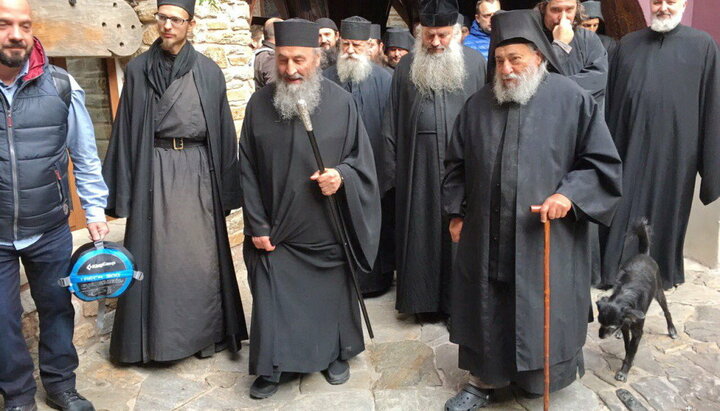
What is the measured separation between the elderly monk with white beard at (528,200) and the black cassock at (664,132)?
7.08ft

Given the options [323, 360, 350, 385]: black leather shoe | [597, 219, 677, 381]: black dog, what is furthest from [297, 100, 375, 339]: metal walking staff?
[597, 219, 677, 381]: black dog

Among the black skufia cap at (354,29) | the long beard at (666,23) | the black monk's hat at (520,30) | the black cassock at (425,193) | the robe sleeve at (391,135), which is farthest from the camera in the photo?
the black skufia cap at (354,29)

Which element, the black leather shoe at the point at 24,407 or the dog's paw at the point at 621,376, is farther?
the dog's paw at the point at 621,376

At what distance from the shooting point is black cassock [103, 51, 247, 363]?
432 cm

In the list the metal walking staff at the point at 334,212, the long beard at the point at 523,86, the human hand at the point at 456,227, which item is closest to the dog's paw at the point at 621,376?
the human hand at the point at 456,227

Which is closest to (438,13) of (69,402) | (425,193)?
(425,193)

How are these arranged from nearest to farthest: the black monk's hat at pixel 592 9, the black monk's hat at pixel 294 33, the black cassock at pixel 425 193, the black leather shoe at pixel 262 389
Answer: the black monk's hat at pixel 294 33 → the black leather shoe at pixel 262 389 → the black cassock at pixel 425 193 → the black monk's hat at pixel 592 9

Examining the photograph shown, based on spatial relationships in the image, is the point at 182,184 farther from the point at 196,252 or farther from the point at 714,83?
the point at 714,83

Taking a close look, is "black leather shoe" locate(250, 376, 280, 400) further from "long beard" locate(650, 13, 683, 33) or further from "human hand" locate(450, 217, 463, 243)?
"long beard" locate(650, 13, 683, 33)

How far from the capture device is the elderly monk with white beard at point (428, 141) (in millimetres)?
5012

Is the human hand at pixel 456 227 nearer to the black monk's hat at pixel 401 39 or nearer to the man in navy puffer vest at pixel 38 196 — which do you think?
the man in navy puffer vest at pixel 38 196

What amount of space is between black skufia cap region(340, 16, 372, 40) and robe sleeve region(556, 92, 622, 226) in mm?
2953

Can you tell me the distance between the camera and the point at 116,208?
4.33m

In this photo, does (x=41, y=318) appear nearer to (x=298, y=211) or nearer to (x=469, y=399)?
(x=298, y=211)
